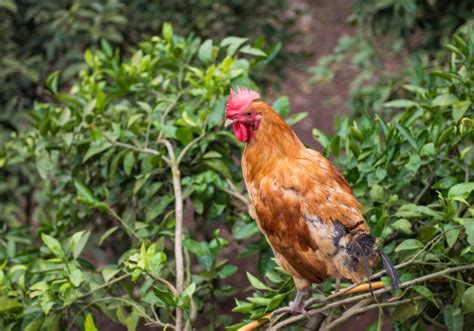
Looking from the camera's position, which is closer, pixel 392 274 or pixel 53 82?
pixel 392 274

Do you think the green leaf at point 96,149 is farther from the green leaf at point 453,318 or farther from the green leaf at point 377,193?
the green leaf at point 453,318

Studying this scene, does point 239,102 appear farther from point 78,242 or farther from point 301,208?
point 78,242

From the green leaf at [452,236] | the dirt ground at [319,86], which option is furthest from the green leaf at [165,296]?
the dirt ground at [319,86]

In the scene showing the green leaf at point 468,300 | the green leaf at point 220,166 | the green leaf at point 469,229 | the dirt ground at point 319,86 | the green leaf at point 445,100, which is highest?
the green leaf at point 445,100

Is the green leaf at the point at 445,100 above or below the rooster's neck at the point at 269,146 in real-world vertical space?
above

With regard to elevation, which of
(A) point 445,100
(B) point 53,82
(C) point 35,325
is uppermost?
(A) point 445,100

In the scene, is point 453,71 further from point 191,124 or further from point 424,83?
point 191,124

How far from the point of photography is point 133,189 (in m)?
2.81

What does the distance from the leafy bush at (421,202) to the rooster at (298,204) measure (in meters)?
0.12

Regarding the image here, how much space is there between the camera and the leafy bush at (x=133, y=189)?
2.37 m

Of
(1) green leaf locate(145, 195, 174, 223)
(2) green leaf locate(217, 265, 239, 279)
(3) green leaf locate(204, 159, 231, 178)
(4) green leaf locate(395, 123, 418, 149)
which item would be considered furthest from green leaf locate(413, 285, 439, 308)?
(1) green leaf locate(145, 195, 174, 223)

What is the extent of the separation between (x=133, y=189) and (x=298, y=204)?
909 millimetres

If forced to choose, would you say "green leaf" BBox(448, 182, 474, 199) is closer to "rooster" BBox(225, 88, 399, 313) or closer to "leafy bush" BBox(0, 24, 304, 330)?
"rooster" BBox(225, 88, 399, 313)

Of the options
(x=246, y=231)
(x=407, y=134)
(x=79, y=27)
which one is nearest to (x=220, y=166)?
(x=246, y=231)
